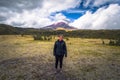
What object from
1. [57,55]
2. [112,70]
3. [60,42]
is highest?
[60,42]

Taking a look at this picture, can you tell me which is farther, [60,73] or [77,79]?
[60,73]

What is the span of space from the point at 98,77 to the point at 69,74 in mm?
1830

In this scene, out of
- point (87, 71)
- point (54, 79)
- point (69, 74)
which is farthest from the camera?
point (87, 71)

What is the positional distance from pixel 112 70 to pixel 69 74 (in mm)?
3444

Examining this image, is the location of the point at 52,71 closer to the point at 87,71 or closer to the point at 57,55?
the point at 57,55

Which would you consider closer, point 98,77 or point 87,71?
point 98,77

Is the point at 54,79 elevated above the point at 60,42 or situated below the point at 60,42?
below

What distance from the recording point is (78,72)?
42.5ft

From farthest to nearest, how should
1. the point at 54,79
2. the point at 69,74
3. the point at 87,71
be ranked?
the point at 87,71
the point at 69,74
the point at 54,79

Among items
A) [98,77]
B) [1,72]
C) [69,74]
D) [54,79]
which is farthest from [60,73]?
[1,72]

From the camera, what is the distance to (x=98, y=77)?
1173 cm

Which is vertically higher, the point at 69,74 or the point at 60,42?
the point at 60,42

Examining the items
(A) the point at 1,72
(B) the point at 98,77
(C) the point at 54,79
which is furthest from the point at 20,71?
(B) the point at 98,77

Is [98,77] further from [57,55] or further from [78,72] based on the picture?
[57,55]
